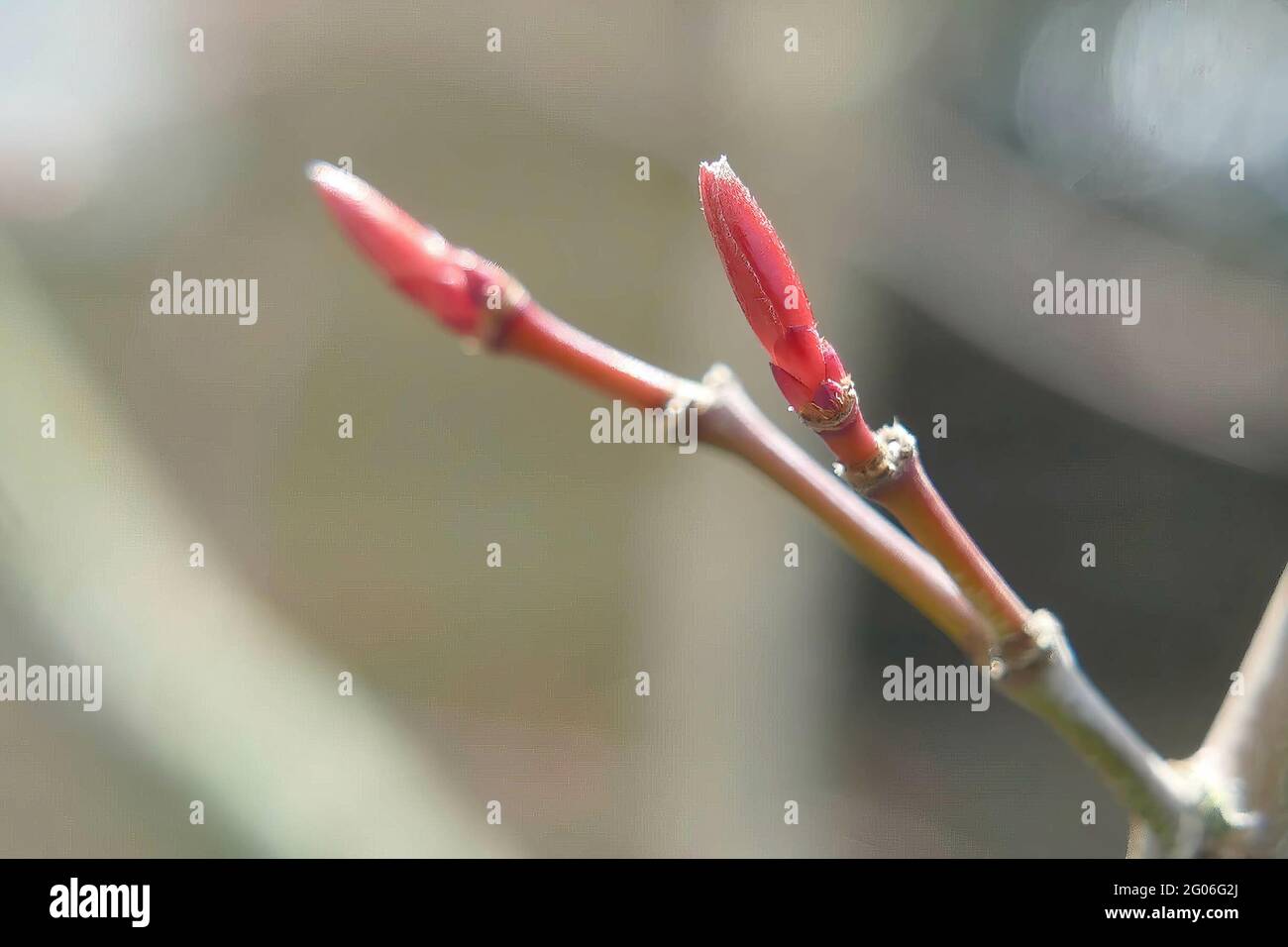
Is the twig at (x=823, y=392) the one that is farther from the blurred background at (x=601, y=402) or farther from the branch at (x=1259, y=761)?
the blurred background at (x=601, y=402)

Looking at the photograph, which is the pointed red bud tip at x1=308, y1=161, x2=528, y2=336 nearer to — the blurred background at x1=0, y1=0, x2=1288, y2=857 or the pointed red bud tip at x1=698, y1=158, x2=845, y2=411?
the pointed red bud tip at x1=698, y1=158, x2=845, y2=411

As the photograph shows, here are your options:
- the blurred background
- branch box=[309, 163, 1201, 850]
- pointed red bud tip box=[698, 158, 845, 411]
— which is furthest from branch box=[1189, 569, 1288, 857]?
the blurred background

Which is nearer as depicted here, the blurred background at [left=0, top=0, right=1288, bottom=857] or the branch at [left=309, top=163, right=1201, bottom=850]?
the branch at [left=309, top=163, right=1201, bottom=850]

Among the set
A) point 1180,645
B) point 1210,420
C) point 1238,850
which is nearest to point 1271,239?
point 1210,420

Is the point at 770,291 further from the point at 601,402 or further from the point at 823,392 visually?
the point at 601,402

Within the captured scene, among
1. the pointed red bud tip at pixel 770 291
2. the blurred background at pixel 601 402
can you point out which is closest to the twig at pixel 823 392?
the pointed red bud tip at pixel 770 291

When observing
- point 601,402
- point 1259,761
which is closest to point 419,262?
point 1259,761
